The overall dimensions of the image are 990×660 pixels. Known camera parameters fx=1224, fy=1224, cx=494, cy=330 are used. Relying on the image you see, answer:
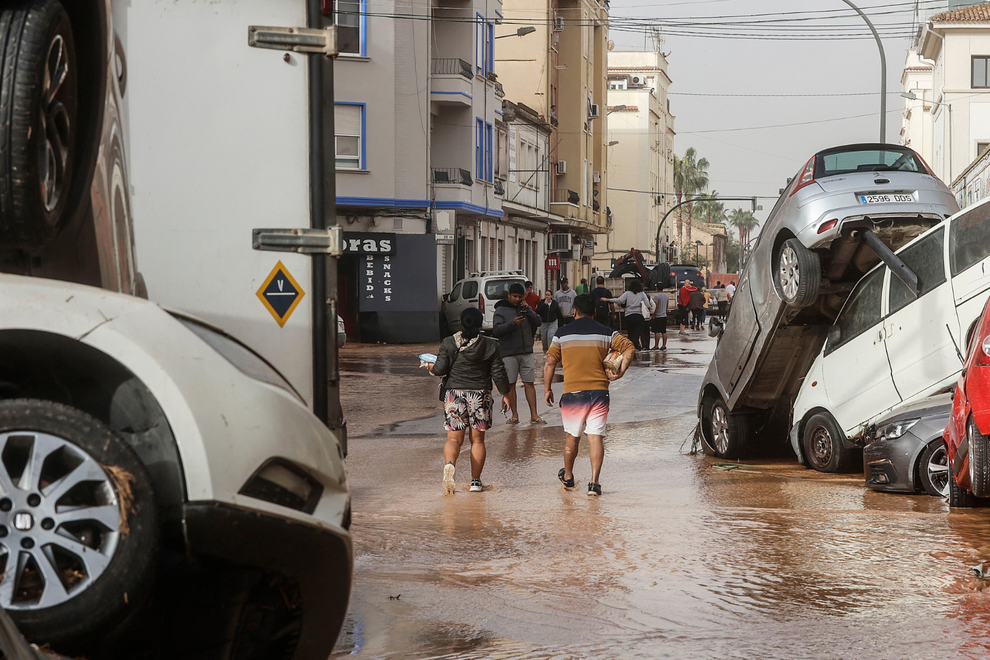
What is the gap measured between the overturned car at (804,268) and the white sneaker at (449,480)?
3.58 meters

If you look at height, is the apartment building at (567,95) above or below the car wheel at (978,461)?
above

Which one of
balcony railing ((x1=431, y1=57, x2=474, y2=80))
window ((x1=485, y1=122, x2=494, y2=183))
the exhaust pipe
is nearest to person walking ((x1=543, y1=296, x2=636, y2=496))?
the exhaust pipe

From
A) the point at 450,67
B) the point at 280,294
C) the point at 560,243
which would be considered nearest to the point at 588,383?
the point at 280,294

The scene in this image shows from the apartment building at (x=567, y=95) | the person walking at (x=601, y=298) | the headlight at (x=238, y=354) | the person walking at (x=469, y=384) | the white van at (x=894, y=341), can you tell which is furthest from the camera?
the apartment building at (x=567, y=95)

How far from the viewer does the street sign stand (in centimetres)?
531

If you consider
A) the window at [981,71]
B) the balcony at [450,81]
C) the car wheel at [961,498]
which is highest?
the window at [981,71]

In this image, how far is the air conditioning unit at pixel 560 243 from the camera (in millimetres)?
52722

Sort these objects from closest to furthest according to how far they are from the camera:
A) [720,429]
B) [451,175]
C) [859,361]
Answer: [859,361] → [720,429] → [451,175]

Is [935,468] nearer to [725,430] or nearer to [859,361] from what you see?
[859,361]

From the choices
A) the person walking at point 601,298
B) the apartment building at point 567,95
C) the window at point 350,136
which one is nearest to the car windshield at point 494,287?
the window at point 350,136

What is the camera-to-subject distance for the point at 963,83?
2077 inches

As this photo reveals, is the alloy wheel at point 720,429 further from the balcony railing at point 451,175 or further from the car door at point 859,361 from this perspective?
the balcony railing at point 451,175

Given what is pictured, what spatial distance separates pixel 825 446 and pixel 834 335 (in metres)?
1.04

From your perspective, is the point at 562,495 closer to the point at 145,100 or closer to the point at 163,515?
the point at 145,100
